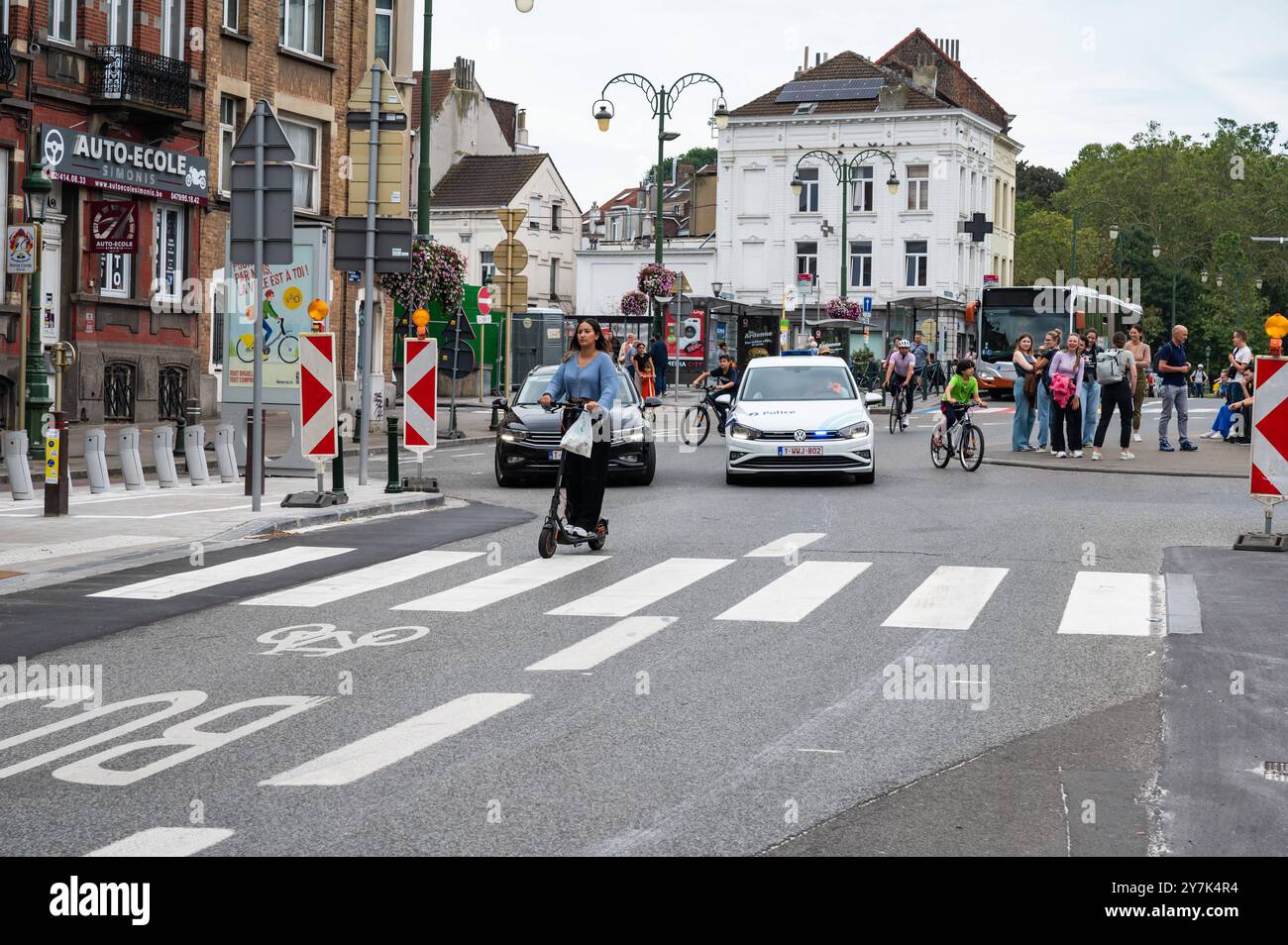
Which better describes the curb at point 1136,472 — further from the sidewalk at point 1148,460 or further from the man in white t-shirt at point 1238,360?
the man in white t-shirt at point 1238,360

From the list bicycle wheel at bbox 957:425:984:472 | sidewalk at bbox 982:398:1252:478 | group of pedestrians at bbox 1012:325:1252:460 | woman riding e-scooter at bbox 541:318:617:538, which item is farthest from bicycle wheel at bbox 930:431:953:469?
woman riding e-scooter at bbox 541:318:617:538

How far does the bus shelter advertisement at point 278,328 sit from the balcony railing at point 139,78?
9.73m

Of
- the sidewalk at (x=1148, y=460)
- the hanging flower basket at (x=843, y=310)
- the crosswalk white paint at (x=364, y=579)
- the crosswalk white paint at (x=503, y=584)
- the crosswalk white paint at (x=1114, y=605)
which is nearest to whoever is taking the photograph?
the crosswalk white paint at (x=1114, y=605)

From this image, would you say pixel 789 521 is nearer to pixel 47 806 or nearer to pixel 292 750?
pixel 292 750

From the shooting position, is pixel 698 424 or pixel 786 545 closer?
pixel 786 545

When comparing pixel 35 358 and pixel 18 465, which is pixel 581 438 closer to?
pixel 18 465

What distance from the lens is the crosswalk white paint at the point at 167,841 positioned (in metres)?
5.62

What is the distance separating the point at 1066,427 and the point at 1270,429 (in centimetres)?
1223

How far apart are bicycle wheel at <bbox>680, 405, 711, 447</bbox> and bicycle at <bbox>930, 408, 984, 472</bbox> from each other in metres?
6.22

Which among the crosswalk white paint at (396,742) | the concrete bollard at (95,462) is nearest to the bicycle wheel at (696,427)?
the concrete bollard at (95,462)

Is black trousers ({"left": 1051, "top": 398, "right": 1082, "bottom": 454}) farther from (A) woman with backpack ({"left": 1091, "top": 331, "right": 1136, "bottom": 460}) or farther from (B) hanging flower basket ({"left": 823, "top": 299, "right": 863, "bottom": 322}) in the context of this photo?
(B) hanging flower basket ({"left": 823, "top": 299, "right": 863, "bottom": 322})

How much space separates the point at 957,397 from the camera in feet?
79.5

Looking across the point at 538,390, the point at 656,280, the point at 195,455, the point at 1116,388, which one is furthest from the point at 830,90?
the point at 195,455

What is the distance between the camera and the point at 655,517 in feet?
57.4
